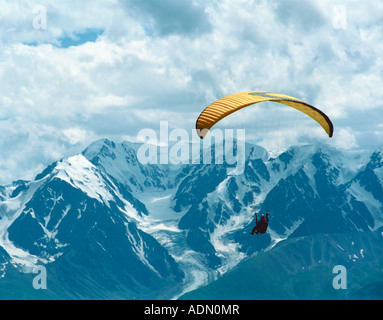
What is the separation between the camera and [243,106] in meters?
75.2

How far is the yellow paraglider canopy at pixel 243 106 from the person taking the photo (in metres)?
71.8

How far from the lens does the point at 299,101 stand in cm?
8019

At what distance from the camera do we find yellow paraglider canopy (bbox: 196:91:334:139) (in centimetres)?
7185
